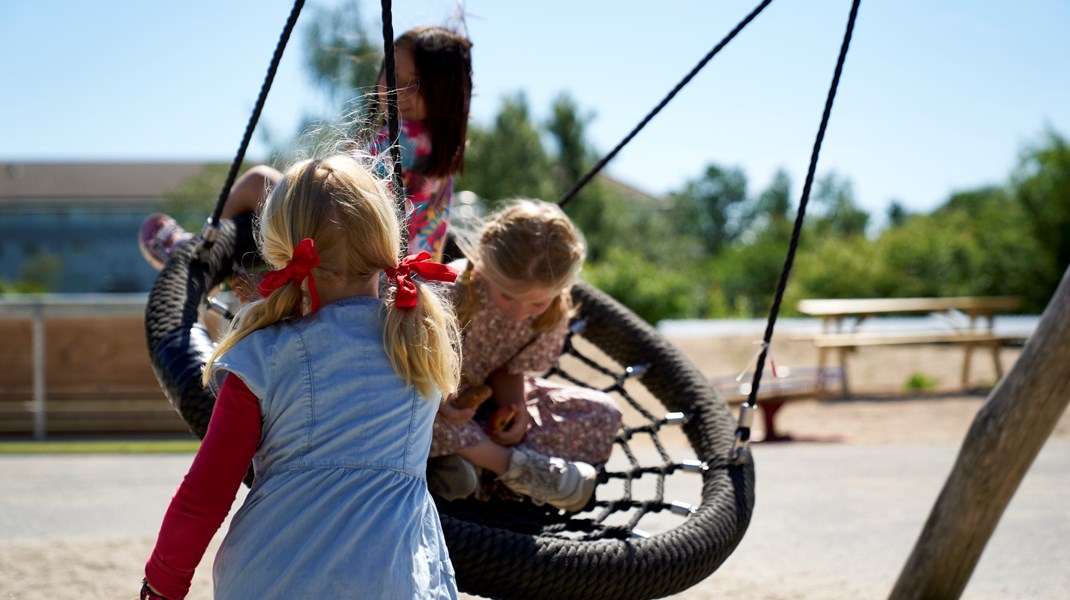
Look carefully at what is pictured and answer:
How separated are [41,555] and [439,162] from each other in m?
2.35

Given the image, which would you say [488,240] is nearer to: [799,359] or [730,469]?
[730,469]

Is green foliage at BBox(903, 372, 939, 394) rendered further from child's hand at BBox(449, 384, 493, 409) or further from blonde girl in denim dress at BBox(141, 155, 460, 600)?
blonde girl in denim dress at BBox(141, 155, 460, 600)

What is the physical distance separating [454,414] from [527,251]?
347 millimetres

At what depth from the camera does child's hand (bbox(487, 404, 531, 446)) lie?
210 cm

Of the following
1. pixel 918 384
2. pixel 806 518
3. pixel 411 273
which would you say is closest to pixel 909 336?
pixel 918 384

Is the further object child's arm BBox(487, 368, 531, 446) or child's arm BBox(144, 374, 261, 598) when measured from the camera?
child's arm BBox(487, 368, 531, 446)

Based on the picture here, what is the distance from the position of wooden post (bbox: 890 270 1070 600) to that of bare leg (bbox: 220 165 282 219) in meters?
1.86

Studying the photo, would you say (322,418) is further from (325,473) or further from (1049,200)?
(1049,200)

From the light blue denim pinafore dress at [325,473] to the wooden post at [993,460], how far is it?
1.76 m

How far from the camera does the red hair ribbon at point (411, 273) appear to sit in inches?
52.4

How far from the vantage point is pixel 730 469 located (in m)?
2.12

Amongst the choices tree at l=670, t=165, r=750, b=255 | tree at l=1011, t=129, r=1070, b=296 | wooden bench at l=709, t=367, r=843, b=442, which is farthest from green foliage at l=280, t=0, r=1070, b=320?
tree at l=670, t=165, r=750, b=255

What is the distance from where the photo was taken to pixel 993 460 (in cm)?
258

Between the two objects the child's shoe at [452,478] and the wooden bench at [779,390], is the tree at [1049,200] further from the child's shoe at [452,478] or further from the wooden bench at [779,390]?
the child's shoe at [452,478]
